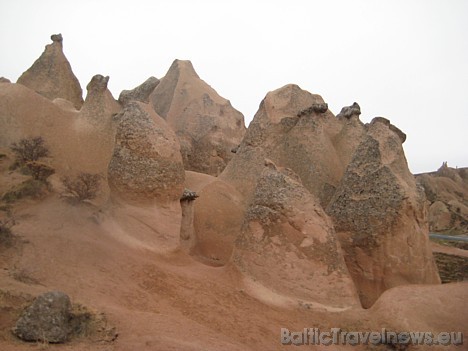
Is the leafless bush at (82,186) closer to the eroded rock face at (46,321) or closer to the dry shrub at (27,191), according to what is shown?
the dry shrub at (27,191)

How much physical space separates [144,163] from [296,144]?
307 cm

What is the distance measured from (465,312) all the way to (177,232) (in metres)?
4.01

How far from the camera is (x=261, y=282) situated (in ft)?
19.9

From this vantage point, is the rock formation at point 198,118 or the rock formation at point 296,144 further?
the rock formation at point 198,118

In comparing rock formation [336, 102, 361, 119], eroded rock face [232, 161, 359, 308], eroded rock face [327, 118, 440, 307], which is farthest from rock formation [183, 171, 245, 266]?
rock formation [336, 102, 361, 119]

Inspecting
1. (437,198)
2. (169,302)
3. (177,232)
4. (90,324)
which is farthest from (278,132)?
(437,198)

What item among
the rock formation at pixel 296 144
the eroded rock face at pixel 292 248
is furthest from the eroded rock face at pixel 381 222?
the rock formation at pixel 296 144

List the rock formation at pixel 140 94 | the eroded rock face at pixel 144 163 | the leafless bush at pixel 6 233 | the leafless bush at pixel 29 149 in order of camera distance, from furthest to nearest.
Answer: the rock formation at pixel 140 94
the leafless bush at pixel 29 149
the eroded rock face at pixel 144 163
the leafless bush at pixel 6 233

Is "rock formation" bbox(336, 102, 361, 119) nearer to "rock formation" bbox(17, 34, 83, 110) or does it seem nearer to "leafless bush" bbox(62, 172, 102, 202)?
"leafless bush" bbox(62, 172, 102, 202)

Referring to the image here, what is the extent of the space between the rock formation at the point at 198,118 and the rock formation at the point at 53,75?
2.95 meters

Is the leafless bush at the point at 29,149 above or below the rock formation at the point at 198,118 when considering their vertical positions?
below

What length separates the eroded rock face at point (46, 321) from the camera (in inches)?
148

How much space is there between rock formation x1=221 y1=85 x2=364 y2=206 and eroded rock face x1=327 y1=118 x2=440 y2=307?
1.36 m

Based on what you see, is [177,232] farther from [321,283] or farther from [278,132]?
[278,132]
